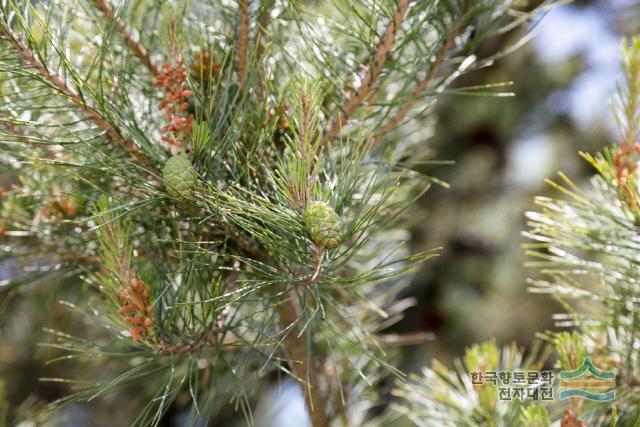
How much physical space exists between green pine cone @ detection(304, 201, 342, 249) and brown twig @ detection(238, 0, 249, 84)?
0.14 metres

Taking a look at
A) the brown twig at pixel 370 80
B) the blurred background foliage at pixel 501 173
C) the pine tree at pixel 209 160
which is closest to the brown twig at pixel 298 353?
the pine tree at pixel 209 160

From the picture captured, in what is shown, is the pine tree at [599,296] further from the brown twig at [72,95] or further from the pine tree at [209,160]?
the brown twig at [72,95]

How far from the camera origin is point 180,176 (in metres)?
0.39

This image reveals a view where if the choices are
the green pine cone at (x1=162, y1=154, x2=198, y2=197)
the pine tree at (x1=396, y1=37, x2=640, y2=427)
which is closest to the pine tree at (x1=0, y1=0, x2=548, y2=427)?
the green pine cone at (x1=162, y1=154, x2=198, y2=197)

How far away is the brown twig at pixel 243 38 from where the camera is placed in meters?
0.48

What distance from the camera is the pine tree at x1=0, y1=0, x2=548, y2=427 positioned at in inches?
15.7

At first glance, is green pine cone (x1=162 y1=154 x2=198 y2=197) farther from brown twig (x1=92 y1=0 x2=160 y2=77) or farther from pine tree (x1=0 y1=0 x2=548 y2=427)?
brown twig (x1=92 y1=0 x2=160 y2=77)

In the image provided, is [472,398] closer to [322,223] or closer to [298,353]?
[298,353]

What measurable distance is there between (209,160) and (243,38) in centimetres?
11

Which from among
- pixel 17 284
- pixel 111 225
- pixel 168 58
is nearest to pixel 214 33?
pixel 168 58

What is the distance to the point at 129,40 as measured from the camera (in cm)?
49

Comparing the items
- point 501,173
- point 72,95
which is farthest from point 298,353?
point 501,173

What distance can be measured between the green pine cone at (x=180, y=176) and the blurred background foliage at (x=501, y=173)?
122 centimetres

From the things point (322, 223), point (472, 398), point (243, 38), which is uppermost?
point (243, 38)
